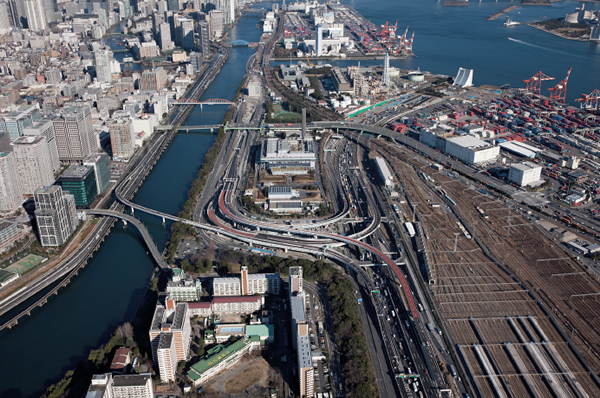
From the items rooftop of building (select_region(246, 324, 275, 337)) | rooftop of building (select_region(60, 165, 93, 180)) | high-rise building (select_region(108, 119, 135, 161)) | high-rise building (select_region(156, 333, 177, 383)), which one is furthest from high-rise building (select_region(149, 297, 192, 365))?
high-rise building (select_region(108, 119, 135, 161))

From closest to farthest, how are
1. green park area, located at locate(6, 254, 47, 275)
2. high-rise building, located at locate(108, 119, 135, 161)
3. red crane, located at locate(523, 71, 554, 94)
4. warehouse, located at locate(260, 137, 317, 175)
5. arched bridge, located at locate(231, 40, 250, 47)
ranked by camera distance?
1. green park area, located at locate(6, 254, 47, 275)
2. warehouse, located at locate(260, 137, 317, 175)
3. high-rise building, located at locate(108, 119, 135, 161)
4. red crane, located at locate(523, 71, 554, 94)
5. arched bridge, located at locate(231, 40, 250, 47)

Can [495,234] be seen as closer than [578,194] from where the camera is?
Yes

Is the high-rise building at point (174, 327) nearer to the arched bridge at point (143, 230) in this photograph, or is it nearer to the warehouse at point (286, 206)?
the arched bridge at point (143, 230)

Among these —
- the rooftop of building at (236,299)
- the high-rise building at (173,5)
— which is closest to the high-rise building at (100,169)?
the rooftop of building at (236,299)

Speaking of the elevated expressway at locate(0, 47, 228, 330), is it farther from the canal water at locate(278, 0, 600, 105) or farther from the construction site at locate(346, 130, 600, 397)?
the canal water at locate(278, 0, 600, 105)

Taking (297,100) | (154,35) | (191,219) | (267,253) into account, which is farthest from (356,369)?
(154,35)

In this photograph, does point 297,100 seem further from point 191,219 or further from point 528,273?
point 528,273

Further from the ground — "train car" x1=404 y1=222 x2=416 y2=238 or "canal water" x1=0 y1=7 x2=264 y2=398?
"train car" x1=404 y1=222 x2=416 y2=238
